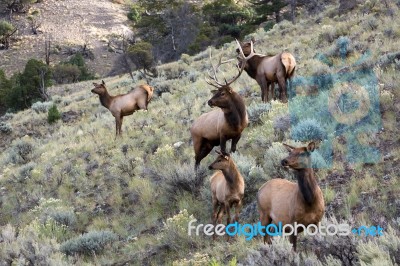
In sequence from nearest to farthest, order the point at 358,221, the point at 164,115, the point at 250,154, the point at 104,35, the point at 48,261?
the point at 358,221, the point at 48,261, the point at 250,154, the point at 164,115, the point at 104,35

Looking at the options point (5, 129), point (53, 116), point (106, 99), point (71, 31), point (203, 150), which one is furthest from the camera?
point (71, 31)

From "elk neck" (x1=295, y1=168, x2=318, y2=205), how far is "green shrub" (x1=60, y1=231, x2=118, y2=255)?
3.76 metres

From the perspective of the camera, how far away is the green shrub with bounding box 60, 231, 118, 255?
7.51 m

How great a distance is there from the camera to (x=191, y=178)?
8.61 meters

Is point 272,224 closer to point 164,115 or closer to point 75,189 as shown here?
point 75,189

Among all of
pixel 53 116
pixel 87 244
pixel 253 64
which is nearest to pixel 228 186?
pixel 87 244

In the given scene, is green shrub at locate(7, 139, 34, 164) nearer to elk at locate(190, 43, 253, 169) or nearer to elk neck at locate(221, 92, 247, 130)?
elk at locate(190, 43, 253, 169)

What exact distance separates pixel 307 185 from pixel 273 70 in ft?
22.6

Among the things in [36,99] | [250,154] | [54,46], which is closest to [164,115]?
[250,154]

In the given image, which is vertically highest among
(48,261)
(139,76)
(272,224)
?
(272,224)

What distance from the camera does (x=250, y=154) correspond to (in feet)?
29.0

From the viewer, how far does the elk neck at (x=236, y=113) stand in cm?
820

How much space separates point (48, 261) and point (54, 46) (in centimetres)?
5074

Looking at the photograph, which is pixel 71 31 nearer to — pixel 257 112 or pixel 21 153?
pixel 21 153
